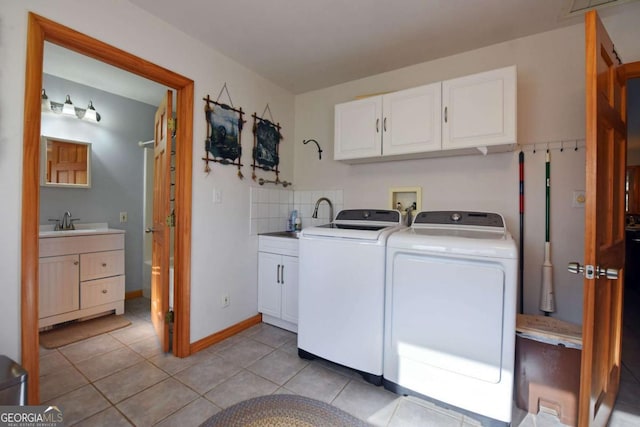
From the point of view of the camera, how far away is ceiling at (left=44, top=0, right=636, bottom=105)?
1685mm

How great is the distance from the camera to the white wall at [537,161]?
5.97 feet

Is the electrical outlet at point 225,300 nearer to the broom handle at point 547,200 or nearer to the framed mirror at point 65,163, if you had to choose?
the framed mirror at point 65,163

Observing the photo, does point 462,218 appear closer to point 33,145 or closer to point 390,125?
point 390,125

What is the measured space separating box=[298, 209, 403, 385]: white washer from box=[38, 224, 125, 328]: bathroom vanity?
213 centimetres

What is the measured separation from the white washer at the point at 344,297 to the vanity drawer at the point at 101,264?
6.99 ft

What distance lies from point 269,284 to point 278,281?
125mm

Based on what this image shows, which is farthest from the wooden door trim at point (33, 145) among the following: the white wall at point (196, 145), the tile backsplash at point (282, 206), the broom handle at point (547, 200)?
the broom handle at point (547, 200)

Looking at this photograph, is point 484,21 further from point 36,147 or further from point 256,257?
point 36,147

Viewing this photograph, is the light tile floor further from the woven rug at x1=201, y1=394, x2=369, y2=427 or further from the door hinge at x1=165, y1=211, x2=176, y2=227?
the door hinge at x1=165, y1=211, x2=176, y2=227

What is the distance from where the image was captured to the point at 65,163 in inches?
108

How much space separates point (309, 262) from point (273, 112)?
169 centimetres

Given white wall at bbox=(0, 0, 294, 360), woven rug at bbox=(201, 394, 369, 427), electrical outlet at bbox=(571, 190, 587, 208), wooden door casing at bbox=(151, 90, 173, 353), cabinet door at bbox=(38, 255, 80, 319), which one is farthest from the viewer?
cabinet door at bbox=(38, 255, 80, 319)

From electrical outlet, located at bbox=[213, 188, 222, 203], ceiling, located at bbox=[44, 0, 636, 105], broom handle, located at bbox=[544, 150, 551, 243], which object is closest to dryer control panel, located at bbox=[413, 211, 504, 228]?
broom handle, located at bbox=[544, 150, 551, 243]

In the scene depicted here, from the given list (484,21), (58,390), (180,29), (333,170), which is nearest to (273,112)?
(333,170)
